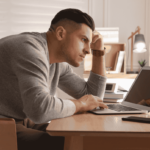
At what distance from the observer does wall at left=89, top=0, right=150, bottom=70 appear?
115 inches

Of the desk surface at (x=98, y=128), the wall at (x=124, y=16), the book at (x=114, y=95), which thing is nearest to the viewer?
the desk surface at (x=98, y=128)

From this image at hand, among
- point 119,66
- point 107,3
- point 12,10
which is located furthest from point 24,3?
point 119,66

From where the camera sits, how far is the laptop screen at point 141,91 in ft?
3.56

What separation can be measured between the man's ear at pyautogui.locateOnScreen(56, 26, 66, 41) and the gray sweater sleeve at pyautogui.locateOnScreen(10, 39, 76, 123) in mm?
185

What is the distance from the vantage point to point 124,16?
2.95 m

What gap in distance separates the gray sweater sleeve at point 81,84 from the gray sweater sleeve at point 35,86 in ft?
1.45

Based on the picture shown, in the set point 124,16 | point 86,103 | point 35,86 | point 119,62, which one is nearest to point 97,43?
point 86,103

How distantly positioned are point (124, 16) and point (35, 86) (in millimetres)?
2491

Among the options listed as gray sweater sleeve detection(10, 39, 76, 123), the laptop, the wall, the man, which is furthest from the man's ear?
the wall

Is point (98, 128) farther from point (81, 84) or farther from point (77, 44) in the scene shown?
point (81, 84)

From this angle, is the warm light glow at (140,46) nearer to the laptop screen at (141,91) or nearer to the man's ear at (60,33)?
the laptop screen at (141,91)

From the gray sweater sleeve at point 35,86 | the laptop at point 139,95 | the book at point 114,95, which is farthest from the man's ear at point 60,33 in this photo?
the book at point 114,95

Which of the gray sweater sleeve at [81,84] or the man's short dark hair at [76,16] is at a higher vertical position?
the man's short dark hair at [76,16]

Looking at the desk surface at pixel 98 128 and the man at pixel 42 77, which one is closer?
the desk surface at pixel 98 128
